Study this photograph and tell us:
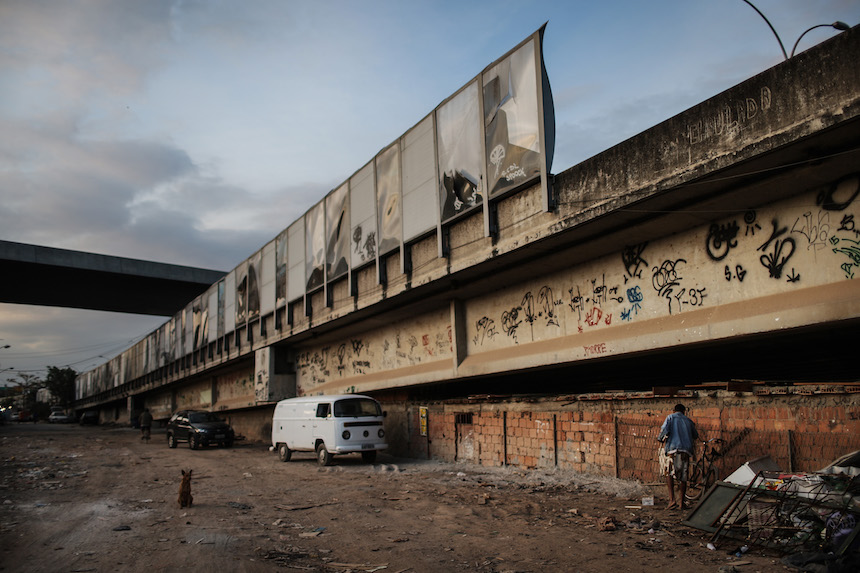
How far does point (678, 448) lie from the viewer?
925 centimetres

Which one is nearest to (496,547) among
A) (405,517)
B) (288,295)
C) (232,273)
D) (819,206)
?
(405,517)

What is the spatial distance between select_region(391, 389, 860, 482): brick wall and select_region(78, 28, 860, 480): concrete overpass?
0.12 ft

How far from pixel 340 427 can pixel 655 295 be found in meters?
9.62

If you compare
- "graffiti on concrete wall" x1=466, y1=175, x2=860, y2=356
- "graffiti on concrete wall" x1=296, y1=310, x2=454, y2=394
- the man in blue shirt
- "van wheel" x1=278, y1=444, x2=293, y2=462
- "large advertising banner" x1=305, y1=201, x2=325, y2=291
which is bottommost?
"van wheel" x1=278, y1=444, x2=293, y2=462

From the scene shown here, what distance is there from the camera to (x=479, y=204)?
47.9ft

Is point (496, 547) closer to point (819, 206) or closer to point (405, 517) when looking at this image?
point (405, 517)

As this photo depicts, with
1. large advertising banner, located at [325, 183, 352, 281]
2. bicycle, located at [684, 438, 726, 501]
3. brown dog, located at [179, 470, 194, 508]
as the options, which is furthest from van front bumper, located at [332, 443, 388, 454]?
bicycle, located at [684, 438, 726, 501]

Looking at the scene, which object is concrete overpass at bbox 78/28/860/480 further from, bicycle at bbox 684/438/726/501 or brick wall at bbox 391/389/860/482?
bicycle at bbox 684/438/726/501

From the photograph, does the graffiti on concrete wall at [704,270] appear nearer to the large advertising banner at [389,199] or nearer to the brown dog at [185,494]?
the large advertising banner at [389,199]

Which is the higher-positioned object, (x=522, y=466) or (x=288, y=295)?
(x=288, y=295)

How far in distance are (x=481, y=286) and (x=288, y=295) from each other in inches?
496

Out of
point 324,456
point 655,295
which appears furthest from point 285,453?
point 655,295

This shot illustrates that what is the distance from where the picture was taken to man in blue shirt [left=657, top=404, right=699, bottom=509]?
30.1 ft

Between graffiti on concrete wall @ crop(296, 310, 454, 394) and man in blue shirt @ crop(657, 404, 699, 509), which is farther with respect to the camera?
graffiti on concrete wall @ crop(296, 310, 454, 394)
